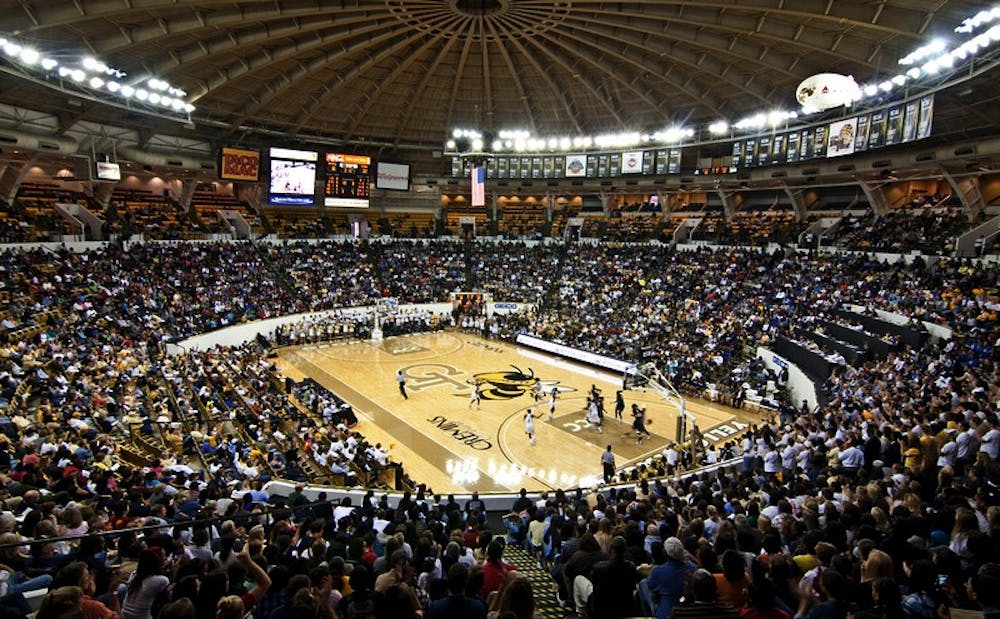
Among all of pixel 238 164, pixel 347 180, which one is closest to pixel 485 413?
pixel 347 180

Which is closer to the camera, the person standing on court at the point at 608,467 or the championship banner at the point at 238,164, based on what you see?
the person standing on court at the point at 608,467

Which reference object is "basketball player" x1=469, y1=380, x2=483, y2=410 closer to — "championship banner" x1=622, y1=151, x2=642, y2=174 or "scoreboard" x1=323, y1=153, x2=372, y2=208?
"scoreboard" x1=323, y1=153, x2=372, y2=208

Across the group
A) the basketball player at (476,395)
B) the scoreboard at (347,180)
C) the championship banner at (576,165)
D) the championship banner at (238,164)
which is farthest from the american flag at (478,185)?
the championship banner at (238,164)

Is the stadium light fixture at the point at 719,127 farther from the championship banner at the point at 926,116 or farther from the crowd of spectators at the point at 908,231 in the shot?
the championship banner at the point at 926,116

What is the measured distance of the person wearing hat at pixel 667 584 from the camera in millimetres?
4871

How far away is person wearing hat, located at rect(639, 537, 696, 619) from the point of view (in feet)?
16.0

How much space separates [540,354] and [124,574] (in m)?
28.5

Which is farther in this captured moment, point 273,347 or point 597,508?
point 273,347

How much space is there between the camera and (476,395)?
23703 mm

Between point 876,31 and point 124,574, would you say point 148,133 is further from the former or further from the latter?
point 876,31

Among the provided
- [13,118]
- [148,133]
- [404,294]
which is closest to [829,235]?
[404,294]

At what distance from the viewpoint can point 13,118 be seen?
27500mm

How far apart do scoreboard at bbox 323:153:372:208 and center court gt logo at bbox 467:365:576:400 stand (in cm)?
2160

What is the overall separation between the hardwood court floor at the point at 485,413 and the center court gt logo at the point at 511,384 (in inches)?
2.1
